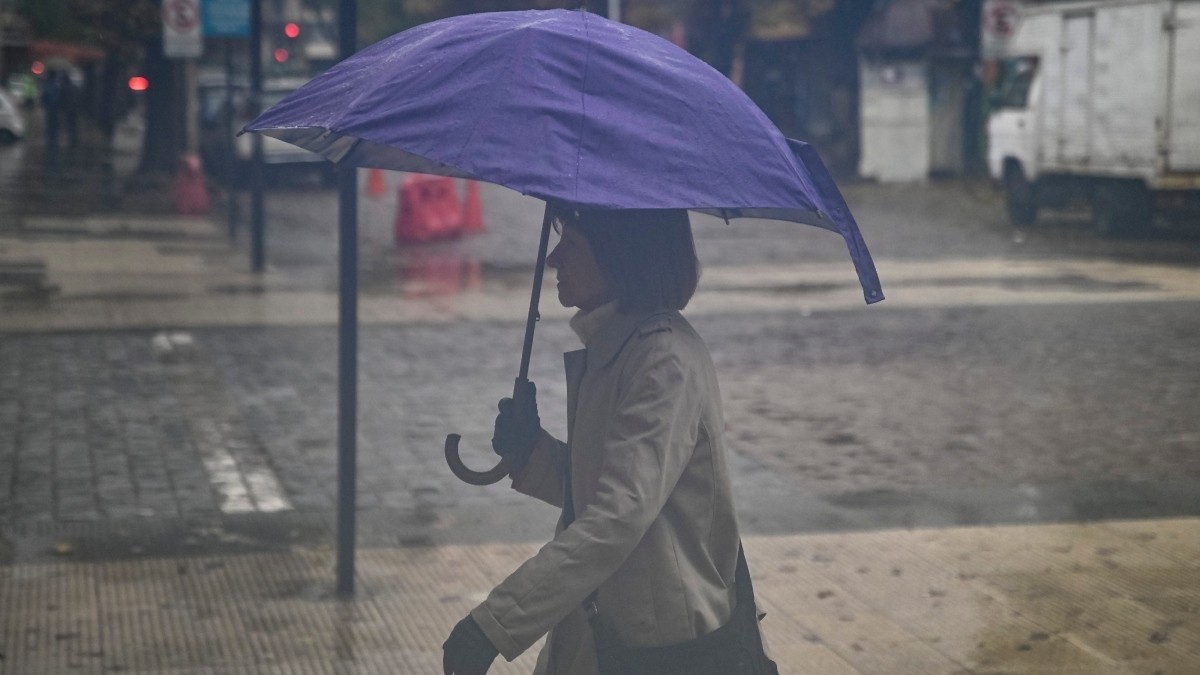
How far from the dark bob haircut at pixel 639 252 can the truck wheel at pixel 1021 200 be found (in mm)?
22476

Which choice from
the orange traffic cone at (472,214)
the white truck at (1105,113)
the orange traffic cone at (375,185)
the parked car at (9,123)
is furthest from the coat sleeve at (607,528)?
the parked car at (9,123)

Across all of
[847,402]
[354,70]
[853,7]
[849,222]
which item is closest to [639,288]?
[849,222]

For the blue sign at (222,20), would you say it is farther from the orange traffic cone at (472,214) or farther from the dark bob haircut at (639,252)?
the dark bob haircut at (639,252)

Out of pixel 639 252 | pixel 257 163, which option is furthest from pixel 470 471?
pixel 257 163

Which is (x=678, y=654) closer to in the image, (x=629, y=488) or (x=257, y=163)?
(x=629, y=488)

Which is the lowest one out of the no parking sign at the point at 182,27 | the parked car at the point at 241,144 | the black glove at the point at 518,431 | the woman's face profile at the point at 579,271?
the black glove at the point at 518,431

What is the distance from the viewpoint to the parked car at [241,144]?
2927 cm

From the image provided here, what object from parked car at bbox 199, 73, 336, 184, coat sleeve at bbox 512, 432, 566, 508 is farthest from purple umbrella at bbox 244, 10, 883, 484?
parked car at bbox 199, 73, 336, 184

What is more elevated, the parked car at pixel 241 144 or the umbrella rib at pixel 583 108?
the parked car at pixel 241 144

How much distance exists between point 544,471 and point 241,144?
27.6m

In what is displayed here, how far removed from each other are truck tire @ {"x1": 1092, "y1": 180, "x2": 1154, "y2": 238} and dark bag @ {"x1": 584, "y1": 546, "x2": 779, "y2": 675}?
66.3ft

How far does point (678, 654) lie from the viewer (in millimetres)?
3068

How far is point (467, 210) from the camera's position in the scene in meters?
22.7

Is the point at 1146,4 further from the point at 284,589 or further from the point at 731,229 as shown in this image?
the point at 284,589
